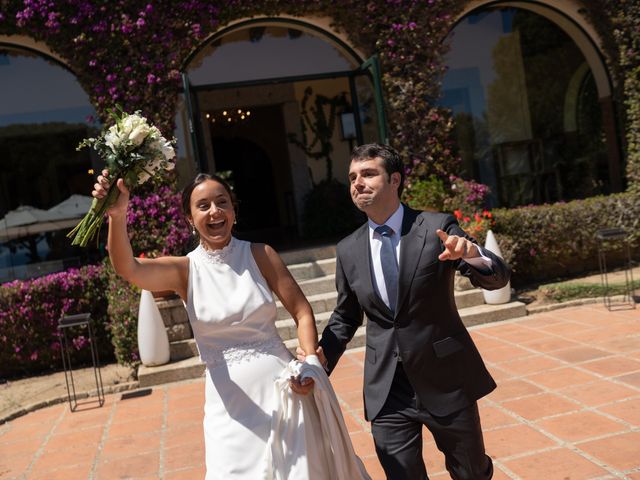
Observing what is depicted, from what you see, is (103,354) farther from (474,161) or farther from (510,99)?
(510,99)

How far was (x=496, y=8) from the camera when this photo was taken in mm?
11352

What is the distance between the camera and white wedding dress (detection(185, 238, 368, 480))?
98.0 inches

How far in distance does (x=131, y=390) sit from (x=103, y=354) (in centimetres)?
163

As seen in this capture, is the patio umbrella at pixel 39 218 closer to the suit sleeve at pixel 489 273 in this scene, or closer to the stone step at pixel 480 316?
the stone step at pixel 480 316

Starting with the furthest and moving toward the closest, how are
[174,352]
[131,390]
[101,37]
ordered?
1. [101,37]
2. [174,352]
3. [131,390]

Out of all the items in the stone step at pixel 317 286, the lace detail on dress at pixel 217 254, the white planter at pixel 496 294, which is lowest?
the white planter at pixel 496 294

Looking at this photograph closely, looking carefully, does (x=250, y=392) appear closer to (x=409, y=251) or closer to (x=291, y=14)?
(x=409, y=251)

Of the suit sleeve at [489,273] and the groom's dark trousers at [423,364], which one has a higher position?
the suit sleeve at [489,273]

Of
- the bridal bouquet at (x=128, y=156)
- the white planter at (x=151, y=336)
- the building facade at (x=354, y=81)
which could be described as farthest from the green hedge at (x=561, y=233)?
the bridal bouquet at (x=128, y=156)

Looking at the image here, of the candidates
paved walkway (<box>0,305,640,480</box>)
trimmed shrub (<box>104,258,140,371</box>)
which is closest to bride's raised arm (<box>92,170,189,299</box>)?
paved walkway (<box>0,305,640,480</box>)

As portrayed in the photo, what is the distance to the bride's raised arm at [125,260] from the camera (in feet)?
8.37

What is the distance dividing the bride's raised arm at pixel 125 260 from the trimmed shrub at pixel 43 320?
559 centimetres

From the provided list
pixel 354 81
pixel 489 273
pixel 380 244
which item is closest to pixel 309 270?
pixel 354 81

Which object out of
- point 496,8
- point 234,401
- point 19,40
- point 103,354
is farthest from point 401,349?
point 496,8
